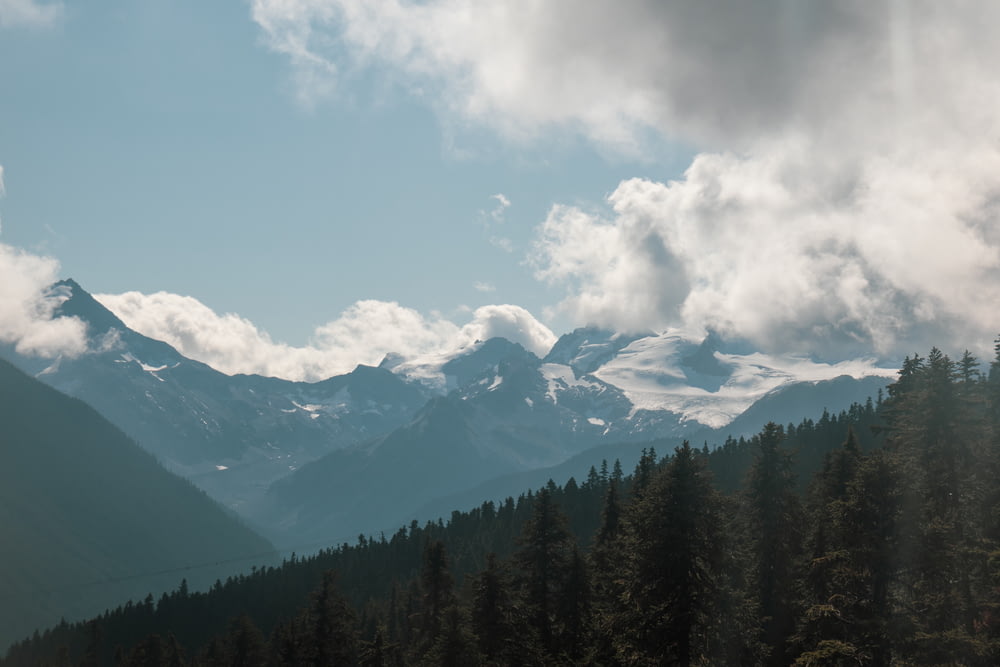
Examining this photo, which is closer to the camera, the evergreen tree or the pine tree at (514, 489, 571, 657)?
the pine tree at (514, 489, 571, 657)

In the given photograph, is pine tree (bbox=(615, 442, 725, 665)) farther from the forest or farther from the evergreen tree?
the evergreen tree

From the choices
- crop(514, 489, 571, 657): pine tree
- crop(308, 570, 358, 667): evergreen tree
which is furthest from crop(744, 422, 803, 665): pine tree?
crop(308, 570, 358, 667): evergreen tree

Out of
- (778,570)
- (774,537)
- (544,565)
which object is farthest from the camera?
(544,565)

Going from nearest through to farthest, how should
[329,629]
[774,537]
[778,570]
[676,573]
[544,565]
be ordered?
[676,573]
[774,537]
[778,570]
[544,565]
[329,629]

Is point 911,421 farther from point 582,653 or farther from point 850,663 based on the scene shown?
point 582,653

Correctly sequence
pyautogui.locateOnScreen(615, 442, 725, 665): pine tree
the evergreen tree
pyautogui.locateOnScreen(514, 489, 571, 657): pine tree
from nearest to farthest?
pyautogui.locateOnScreen(615, 442, 725, 665): pine tree → pyautogui.locateOnScreen(514, 489, 571, 657): pine tree → the evergreen tree

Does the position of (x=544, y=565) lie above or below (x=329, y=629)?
above

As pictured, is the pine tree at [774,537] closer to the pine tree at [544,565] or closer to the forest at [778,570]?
the forest at [778,570]

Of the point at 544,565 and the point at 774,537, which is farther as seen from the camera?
the point at 544,565

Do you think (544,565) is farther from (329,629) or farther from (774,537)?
(329,629)

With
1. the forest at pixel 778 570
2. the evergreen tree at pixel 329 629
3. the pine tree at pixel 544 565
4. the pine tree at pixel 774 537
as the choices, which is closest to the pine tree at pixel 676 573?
the forest at pixel 778 570

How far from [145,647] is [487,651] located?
6399 centimetres

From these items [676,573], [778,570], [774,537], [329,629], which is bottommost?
[329,629]

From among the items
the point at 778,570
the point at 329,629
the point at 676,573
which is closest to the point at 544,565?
the point at 778,570
